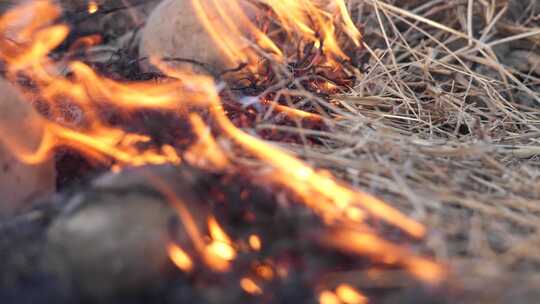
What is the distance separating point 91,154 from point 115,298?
0.59 m

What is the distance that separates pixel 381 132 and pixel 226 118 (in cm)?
43

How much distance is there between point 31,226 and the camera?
1486 millimetres

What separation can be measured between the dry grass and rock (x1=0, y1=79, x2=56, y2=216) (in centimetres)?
57

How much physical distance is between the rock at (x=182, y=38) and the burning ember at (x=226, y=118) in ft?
0.08

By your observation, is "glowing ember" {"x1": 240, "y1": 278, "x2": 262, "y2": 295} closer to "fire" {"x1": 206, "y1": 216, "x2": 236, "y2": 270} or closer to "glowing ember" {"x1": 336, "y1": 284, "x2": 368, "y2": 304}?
"fire" {"x1": 206, "y1": 216, "x2": 236, "y2": 270}

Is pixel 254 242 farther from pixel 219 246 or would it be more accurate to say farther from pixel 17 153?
pixel 17 153

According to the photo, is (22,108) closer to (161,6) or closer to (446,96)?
(161,6)

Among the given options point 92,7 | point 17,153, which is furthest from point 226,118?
point 92,7

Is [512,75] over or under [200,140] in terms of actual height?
under

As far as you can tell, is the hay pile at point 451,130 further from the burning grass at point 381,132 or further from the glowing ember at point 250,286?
the glowing ember at point 250,286

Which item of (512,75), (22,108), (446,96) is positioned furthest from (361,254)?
(512,75)

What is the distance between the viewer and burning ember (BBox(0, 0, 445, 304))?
1.40m

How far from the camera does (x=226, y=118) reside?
185cm

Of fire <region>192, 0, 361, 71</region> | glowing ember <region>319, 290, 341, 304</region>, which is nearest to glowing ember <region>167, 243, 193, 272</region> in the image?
glowing ember <region>319, 290, 341, 304</region>
